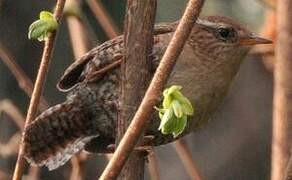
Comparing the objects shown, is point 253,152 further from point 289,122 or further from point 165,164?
point 289,122

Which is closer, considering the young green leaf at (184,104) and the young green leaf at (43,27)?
the young green leaf at (184,104)

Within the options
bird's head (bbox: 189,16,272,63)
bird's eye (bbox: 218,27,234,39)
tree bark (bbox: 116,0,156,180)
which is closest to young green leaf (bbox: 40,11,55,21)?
tree bark (bbox: 116,0,156,180)

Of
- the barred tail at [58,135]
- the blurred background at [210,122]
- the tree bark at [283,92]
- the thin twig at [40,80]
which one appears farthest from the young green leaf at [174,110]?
the blurred background at [210,122]

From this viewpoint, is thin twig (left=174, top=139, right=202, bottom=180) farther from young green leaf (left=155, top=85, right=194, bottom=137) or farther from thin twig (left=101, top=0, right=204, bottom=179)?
thin twig (left=101, top=0, right=204, bottom=179)

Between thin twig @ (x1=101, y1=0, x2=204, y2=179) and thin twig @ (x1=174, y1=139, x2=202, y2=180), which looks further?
thin twig @ (x1=174, y1=139, x2=202, y2=180)

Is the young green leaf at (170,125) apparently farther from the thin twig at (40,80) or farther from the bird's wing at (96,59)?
the bird's wing at (96,59)
